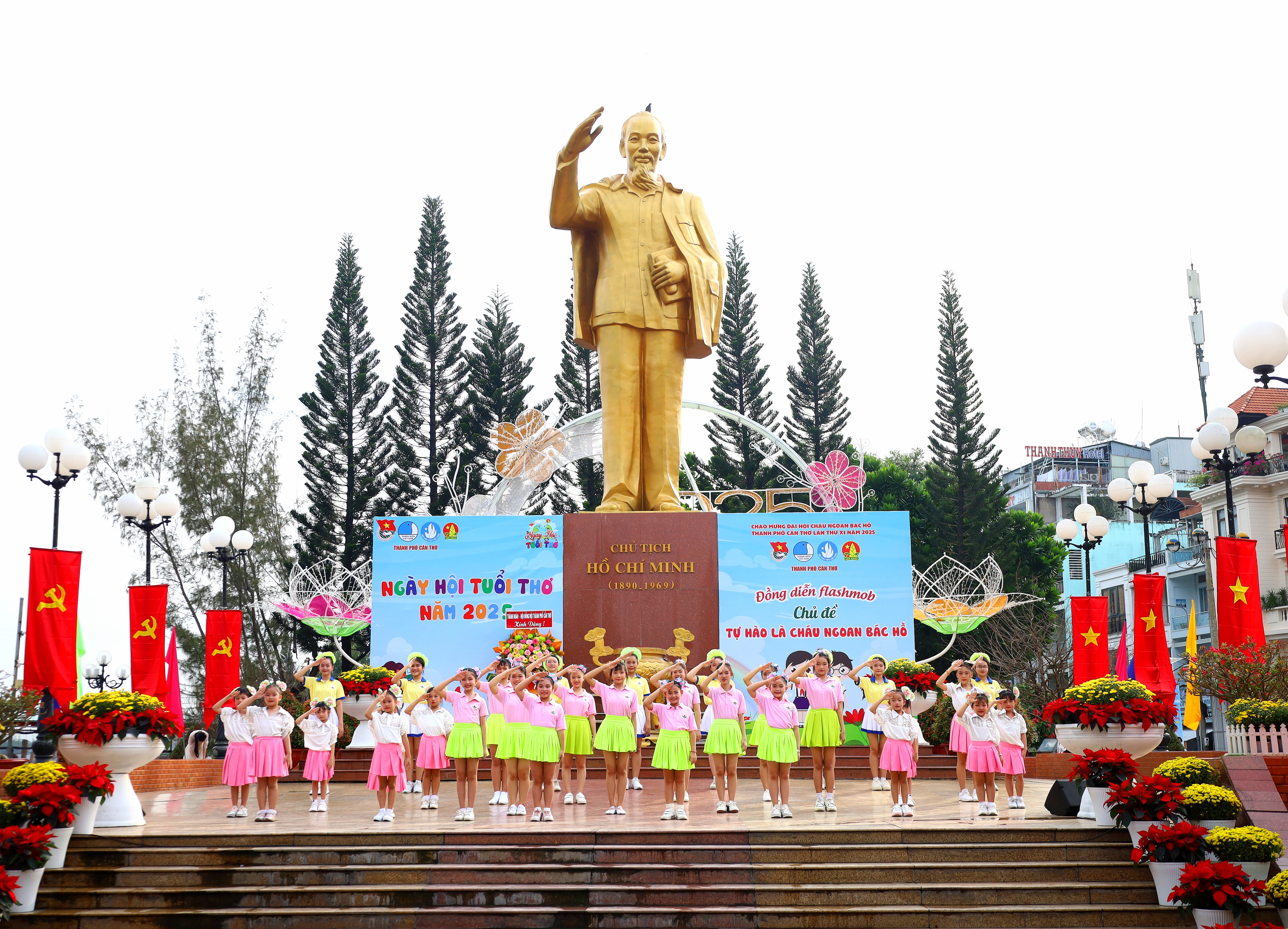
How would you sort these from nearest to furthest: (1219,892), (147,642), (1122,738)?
(1219,892) < (1122,738) < (147,642)

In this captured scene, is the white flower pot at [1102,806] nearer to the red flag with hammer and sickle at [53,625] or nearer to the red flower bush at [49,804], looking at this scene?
the red flower bush at [49,804]

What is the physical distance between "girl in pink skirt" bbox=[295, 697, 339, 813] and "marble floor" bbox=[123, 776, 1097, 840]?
0.25 metres

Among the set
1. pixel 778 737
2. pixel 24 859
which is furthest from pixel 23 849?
pixel 778 737

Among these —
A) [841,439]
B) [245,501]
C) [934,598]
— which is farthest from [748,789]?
[841,439]

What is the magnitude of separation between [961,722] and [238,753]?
5956mm

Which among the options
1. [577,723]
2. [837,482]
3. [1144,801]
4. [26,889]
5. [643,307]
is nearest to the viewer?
[26,889]

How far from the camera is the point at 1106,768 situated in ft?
27.3

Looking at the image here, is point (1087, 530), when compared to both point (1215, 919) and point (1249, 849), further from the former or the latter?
point (1215, 919)

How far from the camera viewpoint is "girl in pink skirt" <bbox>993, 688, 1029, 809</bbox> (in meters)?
9.61

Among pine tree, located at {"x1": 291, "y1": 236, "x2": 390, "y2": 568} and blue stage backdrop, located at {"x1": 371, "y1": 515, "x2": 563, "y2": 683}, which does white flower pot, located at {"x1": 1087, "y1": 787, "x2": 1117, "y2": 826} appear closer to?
blue stage backdrop, located at {"x1": 371, "y1": 515, "x2": 563, "y2": 683}

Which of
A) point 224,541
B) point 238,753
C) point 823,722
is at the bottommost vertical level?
point 238,753

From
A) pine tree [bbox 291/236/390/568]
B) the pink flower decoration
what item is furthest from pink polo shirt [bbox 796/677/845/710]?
pine tree [bbox 291/236/390/568]

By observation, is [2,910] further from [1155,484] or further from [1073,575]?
[1073,575]

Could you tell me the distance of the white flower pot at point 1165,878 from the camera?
→ 24.5 ft
